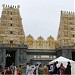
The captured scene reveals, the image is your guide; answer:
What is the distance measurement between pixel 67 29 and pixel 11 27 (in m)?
10.6

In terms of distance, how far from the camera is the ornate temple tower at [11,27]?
174ft

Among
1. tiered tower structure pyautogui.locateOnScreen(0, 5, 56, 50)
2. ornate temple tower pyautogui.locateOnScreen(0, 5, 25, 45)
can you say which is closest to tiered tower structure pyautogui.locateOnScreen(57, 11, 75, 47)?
tiered tower structure pyautogui.locateOnScreen(0, 5, 56, 50)

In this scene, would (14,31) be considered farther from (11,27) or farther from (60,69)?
(60,69)

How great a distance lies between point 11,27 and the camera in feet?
177

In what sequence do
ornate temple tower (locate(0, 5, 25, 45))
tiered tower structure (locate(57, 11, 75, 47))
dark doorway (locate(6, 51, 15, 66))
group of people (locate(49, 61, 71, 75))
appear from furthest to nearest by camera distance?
dark doorway (locate(6, 51, 15, 66)) → tiered tower structure (locate(57, 11, 75, 47)) → ornate temple tower (locate(0, 5, 25, 45)) → group of people (locate(49, 61, 71, 75))

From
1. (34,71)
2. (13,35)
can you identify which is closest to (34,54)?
(13,35)

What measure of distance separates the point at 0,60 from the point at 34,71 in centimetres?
2974

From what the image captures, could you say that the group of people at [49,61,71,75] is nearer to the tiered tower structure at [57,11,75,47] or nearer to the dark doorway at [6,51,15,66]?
the tiered tower structure at [57,11,75,47]

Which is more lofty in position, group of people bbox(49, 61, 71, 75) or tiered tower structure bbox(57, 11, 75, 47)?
tiered tower structure bbox(57, 11, 75, 47)

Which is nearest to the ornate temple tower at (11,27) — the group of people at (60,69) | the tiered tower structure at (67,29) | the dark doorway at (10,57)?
the dark doorway at (10,57)

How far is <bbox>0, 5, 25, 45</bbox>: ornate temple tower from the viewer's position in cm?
5319

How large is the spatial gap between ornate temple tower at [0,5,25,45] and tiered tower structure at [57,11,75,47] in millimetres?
7480

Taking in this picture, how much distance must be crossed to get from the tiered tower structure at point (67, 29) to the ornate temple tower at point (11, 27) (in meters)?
7.48

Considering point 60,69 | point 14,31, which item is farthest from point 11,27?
point 60,69
